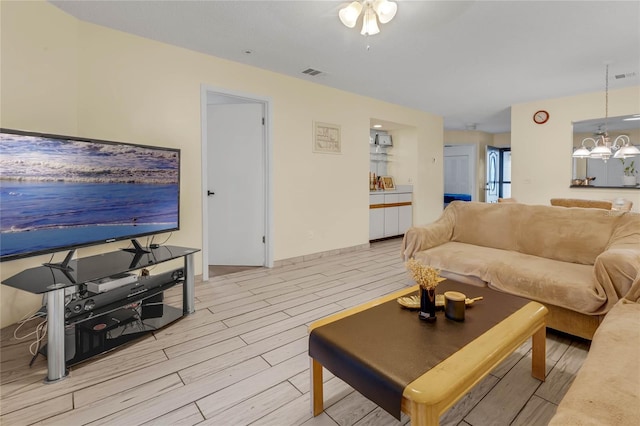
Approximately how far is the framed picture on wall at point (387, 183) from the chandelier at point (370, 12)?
402 centimetres

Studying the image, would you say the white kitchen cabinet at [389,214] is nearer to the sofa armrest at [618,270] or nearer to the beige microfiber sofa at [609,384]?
the sofa armrest at [618,270]

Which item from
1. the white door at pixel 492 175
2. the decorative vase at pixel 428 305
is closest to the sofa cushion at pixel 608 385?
the decorative vase at pixel 428 305

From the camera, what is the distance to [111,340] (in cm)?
208

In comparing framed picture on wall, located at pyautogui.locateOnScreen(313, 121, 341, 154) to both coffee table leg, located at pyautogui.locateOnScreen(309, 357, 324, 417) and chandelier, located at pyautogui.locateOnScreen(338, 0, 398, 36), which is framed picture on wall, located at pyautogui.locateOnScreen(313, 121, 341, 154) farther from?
coffee table leg, located at pyautogui.locateOnScreen(309, 357, 324, 417)

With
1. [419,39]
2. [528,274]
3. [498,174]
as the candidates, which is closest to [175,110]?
[419,39]

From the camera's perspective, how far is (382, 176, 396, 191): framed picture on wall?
20.5 ft

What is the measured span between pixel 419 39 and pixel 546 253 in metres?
2.23

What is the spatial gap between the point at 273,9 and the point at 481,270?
→ 2.63m

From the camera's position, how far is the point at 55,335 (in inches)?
67.2

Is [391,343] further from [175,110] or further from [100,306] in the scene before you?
[175,110]

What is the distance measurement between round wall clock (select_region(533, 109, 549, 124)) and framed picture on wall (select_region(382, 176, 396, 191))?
8.50 feet

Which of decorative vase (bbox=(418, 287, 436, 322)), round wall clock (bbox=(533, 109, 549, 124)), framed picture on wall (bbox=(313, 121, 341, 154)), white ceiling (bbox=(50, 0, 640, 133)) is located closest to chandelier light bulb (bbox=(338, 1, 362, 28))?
white ceiling (bbox=(50, 0, 640, 133))

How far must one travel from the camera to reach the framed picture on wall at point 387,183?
20.5ft

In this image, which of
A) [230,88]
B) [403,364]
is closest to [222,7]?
[230,88]
